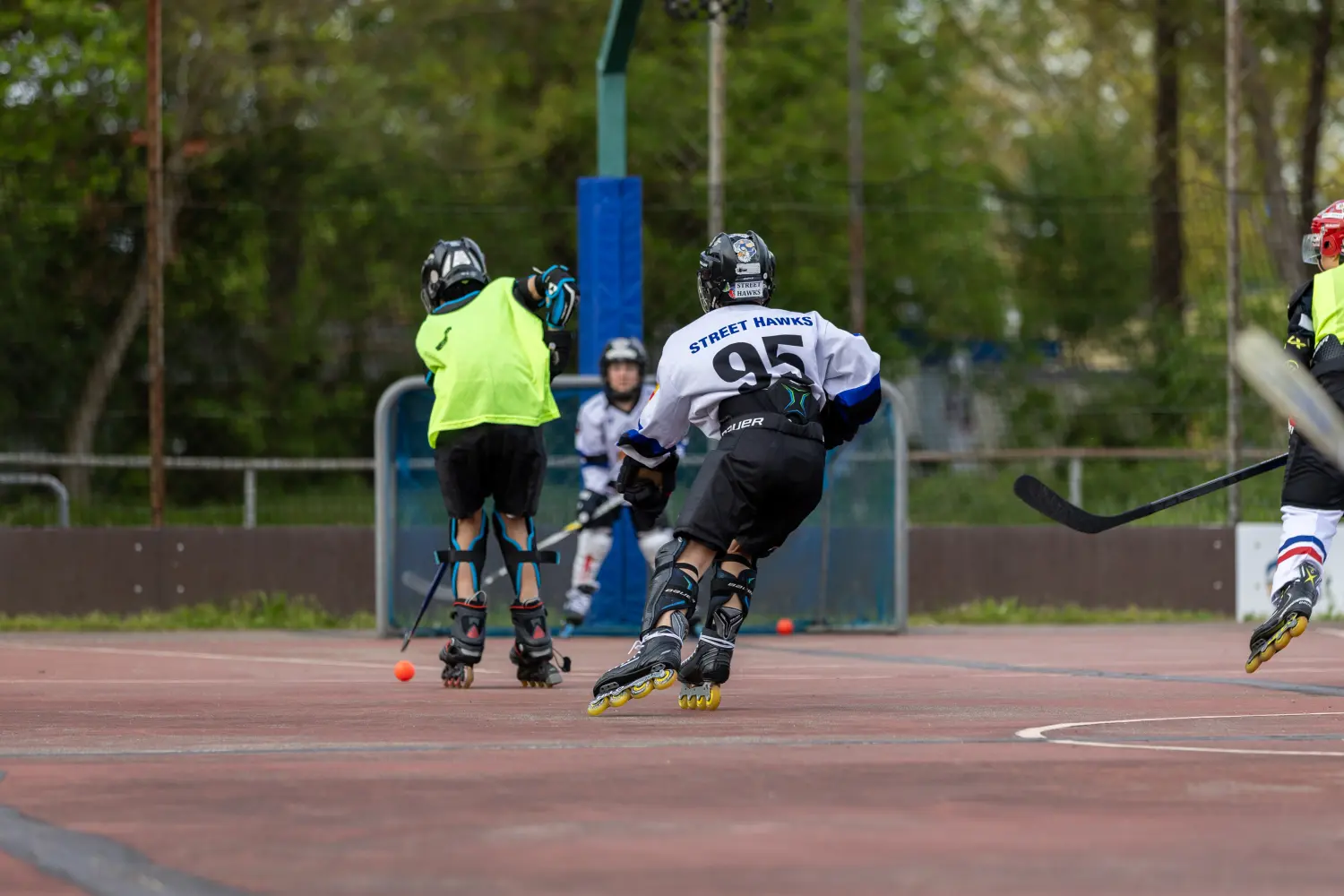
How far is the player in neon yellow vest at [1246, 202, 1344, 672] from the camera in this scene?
29.5 feet

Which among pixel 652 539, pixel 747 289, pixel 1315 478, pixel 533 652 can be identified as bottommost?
pixel 533 652

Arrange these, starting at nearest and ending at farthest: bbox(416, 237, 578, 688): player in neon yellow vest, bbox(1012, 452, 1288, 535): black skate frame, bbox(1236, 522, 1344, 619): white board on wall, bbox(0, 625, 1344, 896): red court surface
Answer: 1. bbox(0, 625, 1344, 896): red court surface
2. bbox(1012, 452, 1288, 535): black skate frame
3. bbox(416, 237, 578, 688): player in neon yellow vest
4. bbox(1236, 522, 1344, 619): white board on wall

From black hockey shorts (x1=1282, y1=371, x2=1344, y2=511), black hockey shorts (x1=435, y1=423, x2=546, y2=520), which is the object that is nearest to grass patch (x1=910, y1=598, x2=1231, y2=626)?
black hockey shorts (x1=435, y1=423, x2=546, y2=520)

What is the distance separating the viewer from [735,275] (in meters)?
8.02

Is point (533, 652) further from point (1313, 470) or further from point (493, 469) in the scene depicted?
point (1313, 470)

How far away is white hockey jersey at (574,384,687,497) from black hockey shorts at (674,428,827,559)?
6057 mm

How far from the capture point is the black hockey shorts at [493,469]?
9.53 meters

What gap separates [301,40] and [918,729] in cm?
2199

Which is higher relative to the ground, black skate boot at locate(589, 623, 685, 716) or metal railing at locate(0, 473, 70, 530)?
metal railing at locate(0, 473, 70, 530)

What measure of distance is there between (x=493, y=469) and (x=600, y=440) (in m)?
4.43

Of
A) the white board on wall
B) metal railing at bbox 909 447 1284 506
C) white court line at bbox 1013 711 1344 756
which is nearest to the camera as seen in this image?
white court line at bbox 1013 711 1344 756

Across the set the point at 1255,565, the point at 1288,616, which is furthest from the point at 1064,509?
the point at 1255,565

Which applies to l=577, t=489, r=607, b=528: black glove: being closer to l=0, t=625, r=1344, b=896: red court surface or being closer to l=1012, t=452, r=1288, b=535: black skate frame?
l=0, t=625, r=1344, b=896: red court surface

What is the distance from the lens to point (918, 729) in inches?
262
